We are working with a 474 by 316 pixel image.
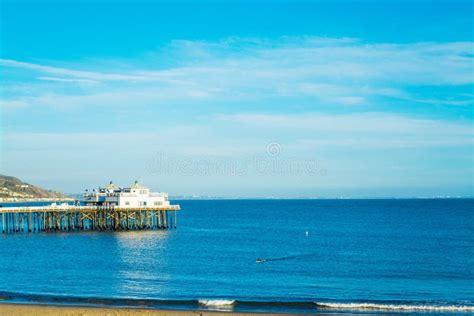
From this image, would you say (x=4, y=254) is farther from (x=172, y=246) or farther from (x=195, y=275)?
(x=195, y=275)

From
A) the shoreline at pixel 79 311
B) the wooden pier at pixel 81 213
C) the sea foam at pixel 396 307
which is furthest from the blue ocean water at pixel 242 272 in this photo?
the wooden pier at pixel 81 213

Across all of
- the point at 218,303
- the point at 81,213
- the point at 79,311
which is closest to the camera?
the point at 79,311

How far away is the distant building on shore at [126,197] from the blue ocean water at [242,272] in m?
8.72

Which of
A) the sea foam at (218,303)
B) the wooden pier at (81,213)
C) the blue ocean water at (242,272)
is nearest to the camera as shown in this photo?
the sea foam at (218,303)

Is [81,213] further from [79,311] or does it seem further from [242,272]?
[79,311]

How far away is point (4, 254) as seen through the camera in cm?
5716

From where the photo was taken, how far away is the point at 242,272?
45312 mm

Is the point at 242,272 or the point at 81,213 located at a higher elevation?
the point at 81,213

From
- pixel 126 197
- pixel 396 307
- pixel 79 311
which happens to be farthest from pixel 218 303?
pixel 126 197

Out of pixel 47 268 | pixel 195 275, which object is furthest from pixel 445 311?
pixel 47 268

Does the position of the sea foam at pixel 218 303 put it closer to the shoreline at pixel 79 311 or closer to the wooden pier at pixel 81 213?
the shoreline at pixel 79 311

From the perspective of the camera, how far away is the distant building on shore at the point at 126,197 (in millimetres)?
82125

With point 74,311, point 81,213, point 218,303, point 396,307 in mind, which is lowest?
point 396,307

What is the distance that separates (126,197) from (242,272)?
40.1m
